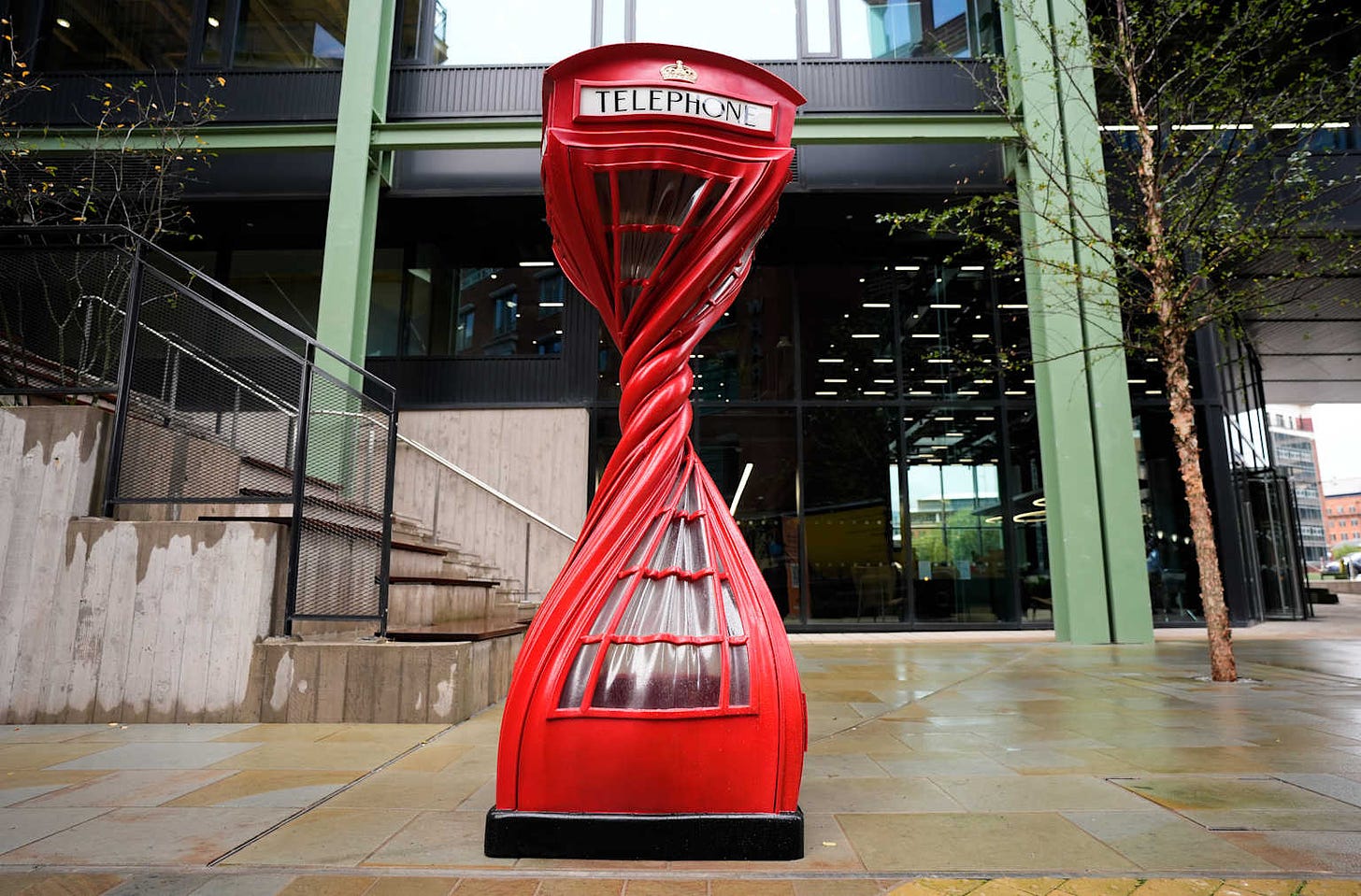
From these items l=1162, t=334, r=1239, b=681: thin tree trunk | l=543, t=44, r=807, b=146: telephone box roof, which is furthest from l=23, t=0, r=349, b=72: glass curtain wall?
l=1162, t=334, r=1239, b=681: thin tree trunk

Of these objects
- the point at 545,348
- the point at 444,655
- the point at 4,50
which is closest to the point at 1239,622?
the point at 545,348

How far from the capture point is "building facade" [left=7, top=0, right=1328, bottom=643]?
11695mm

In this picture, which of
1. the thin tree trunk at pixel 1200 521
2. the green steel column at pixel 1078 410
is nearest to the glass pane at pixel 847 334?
the green steel column at pixel 1078 410

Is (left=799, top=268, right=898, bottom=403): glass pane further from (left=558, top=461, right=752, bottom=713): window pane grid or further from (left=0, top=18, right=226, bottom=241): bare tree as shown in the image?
(left=558, top=461, right=752, bottom=713): window pane grid

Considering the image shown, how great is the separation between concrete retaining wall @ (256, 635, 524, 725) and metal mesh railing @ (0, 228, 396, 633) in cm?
30

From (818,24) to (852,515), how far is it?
25.2 feet

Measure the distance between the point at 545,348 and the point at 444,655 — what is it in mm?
8161

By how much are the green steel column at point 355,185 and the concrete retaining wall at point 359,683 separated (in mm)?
6113

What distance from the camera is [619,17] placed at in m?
12.2

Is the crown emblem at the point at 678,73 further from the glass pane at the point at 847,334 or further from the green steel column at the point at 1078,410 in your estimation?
the glass pane at the point at 847,334

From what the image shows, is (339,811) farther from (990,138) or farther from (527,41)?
(527,41)

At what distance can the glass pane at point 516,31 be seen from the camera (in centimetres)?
1209

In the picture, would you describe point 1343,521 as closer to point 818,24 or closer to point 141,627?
point 818,24

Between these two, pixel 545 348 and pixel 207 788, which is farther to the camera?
pixel 545 348
